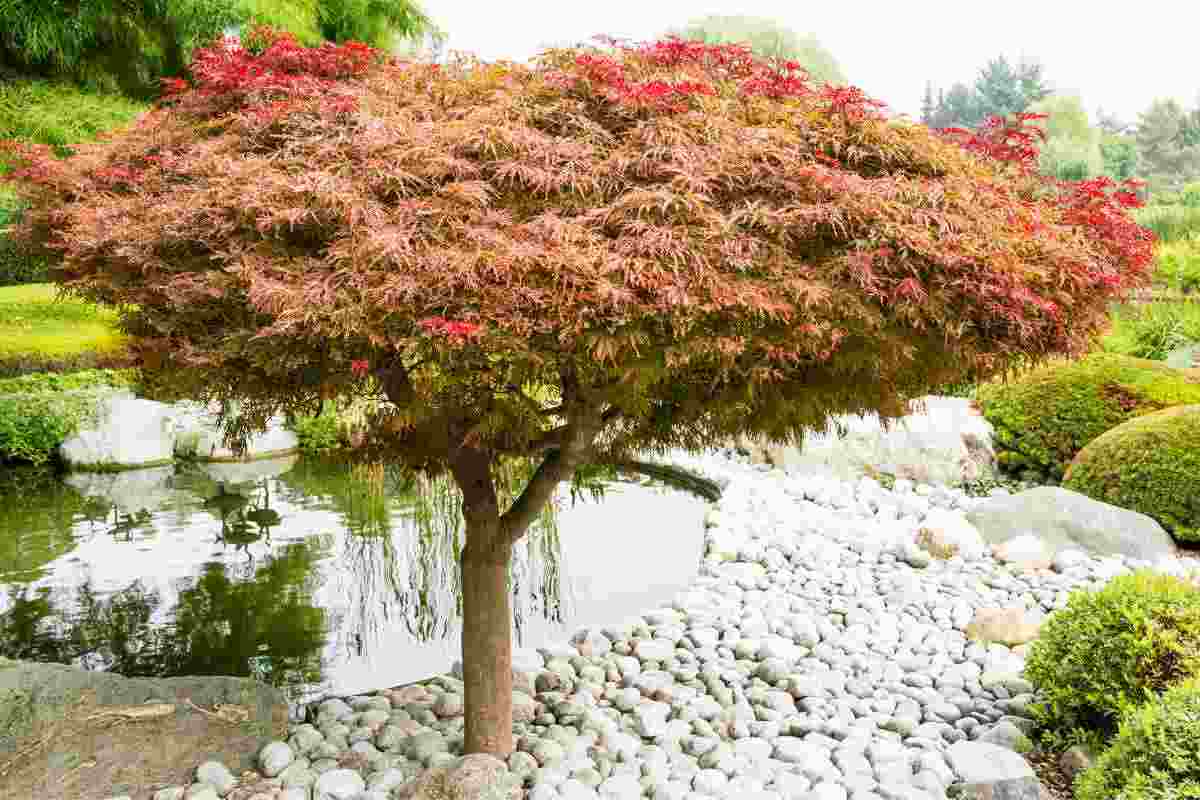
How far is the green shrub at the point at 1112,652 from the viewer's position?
10.3 feet

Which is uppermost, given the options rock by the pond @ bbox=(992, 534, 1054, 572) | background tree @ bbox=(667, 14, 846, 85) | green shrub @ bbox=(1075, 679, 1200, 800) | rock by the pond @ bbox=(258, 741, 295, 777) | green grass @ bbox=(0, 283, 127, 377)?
background tree @ bbox=(667, 14, 846, 85)

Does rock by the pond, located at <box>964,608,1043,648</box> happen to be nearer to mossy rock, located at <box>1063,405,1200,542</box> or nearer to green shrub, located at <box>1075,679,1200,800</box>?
green shrub, located at <box>1075,679,1200,800</box>

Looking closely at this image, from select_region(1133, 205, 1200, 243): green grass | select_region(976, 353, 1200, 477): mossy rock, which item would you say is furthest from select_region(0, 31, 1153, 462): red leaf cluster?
select_region(1133, 205, 1200, 243): green grass

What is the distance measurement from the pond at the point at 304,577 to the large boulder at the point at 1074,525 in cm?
194

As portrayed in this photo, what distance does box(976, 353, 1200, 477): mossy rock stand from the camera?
7.59 metres

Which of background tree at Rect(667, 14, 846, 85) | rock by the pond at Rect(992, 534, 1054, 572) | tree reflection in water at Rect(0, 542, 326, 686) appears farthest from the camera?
background tree at Rect(667, 14, 846, 85)

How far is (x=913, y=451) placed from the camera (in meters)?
8.05

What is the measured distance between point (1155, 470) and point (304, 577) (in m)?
5.56

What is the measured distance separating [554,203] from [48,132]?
7.77 meters

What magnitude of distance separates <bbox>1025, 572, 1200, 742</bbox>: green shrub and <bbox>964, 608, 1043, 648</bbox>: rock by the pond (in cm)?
95

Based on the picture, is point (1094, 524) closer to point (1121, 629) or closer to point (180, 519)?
point (1121, 629)

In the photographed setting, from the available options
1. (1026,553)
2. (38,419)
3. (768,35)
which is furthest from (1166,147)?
(38,419)

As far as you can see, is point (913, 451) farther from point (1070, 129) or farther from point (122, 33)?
point (1070, 129)

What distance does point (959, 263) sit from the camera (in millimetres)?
2510
